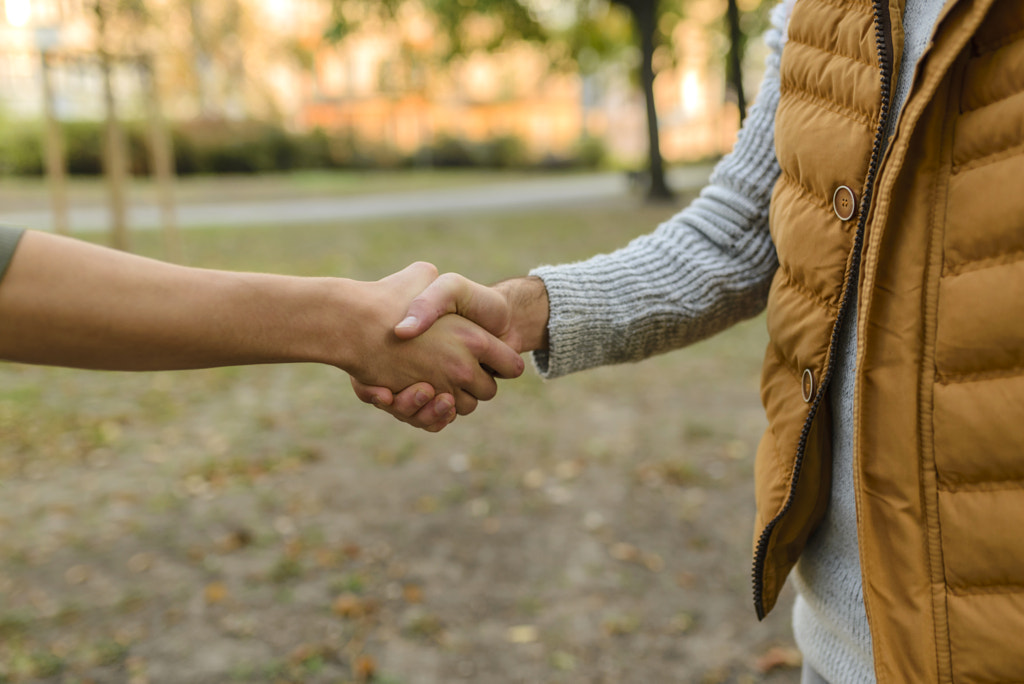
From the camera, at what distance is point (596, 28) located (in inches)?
727

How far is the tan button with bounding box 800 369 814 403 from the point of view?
49.9 inches

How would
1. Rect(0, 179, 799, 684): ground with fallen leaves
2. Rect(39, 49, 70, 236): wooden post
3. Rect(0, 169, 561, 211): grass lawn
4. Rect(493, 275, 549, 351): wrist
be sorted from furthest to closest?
Rect(0, 169, 561, 211): grass lawn, Rect(39, 49, 70, 236): wooden post, Rect(0, 179, 799, 684): ground with fallen leaves, Rect(493, 275, 549, 351): wrist

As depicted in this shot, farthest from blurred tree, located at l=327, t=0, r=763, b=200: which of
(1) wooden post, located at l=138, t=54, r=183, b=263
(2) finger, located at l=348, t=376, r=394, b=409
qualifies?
(2) finger, located at l=348, t=376, r=394, b=409

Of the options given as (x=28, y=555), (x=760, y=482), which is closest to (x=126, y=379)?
(x=28, y=555)

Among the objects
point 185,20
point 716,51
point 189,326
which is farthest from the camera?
point 185,20

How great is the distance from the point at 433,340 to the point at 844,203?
107 centimetres

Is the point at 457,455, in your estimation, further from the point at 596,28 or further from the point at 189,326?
the point at 596,28

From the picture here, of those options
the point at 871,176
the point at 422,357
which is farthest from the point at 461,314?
the point at 871,176

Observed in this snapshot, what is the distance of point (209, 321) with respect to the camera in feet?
5.06

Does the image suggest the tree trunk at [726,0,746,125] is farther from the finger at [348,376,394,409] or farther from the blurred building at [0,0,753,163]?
the blurred building at [0,0,753,163]

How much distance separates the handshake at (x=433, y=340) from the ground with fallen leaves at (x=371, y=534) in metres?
1.41

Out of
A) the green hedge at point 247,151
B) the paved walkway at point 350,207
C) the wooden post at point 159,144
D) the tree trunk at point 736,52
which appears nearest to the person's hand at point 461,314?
the tree trunk at point 736,52

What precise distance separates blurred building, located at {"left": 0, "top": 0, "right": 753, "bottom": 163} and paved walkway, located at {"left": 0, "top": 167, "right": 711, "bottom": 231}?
85.9 inches

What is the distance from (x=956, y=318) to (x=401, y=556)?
300 centimetres
